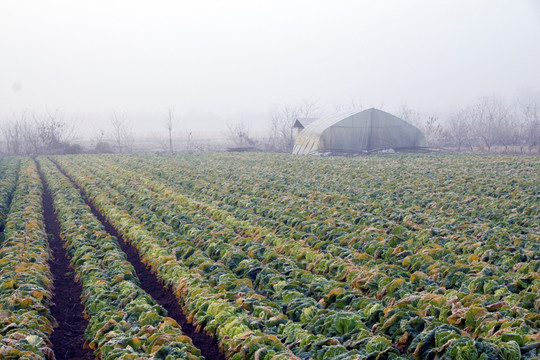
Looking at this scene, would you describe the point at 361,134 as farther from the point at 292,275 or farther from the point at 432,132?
the point at 292,275

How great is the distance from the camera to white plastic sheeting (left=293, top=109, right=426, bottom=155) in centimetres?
3941

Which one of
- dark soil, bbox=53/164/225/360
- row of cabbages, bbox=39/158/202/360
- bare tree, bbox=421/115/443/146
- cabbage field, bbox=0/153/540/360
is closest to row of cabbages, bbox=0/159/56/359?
cabbage field, bbox=0/153/540/360

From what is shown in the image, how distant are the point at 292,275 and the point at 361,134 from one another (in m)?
33.2

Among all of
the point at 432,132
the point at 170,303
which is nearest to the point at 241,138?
the point at 432,132

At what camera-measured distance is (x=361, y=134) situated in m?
40.0

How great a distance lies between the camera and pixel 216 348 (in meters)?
6.60

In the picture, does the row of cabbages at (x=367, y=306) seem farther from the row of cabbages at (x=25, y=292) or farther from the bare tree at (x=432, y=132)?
the bare tree at (x=432, y=132)

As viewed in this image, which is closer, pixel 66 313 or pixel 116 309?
pixel 116 309

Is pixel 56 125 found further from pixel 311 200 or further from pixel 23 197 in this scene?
pixel 311 200

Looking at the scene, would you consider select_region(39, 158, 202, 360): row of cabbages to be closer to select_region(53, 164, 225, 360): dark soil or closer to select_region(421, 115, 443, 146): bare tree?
select_region(53, 164, 225, 360): dark soil

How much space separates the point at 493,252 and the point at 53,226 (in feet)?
42.6

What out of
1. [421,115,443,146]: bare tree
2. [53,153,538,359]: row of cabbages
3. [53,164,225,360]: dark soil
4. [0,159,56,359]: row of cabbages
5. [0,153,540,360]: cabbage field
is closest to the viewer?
[53,153,538,359]: row of cabbages

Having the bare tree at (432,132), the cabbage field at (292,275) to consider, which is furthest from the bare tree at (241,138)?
the cabbage field at (292,275)

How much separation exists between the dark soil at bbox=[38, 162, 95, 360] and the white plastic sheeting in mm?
29618
